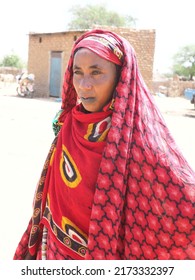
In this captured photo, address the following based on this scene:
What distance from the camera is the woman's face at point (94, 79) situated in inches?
52.3

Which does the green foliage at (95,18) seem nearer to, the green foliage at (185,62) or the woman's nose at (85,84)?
the green foliage at (185,62)

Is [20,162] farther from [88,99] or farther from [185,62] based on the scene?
[185,62]

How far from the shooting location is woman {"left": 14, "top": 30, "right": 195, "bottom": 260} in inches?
49.8

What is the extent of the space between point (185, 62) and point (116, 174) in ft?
154

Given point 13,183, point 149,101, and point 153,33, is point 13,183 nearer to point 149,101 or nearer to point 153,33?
point 149,101

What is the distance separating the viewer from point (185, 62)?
45.7 metres

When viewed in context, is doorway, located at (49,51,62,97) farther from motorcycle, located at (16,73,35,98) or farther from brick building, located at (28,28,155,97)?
motorcycle, located at (16,73,35,98)

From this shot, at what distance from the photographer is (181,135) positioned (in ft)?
27.9

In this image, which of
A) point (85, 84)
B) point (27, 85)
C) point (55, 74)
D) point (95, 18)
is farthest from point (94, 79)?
point (95, 18)

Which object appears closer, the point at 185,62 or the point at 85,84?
the point at 85,84

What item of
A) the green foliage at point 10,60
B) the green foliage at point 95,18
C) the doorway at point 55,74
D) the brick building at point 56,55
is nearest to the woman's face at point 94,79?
the brick building at point 56,55

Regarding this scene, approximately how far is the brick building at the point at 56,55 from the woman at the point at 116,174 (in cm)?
1481

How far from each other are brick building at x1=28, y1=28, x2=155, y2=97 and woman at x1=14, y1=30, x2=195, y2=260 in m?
14.8
